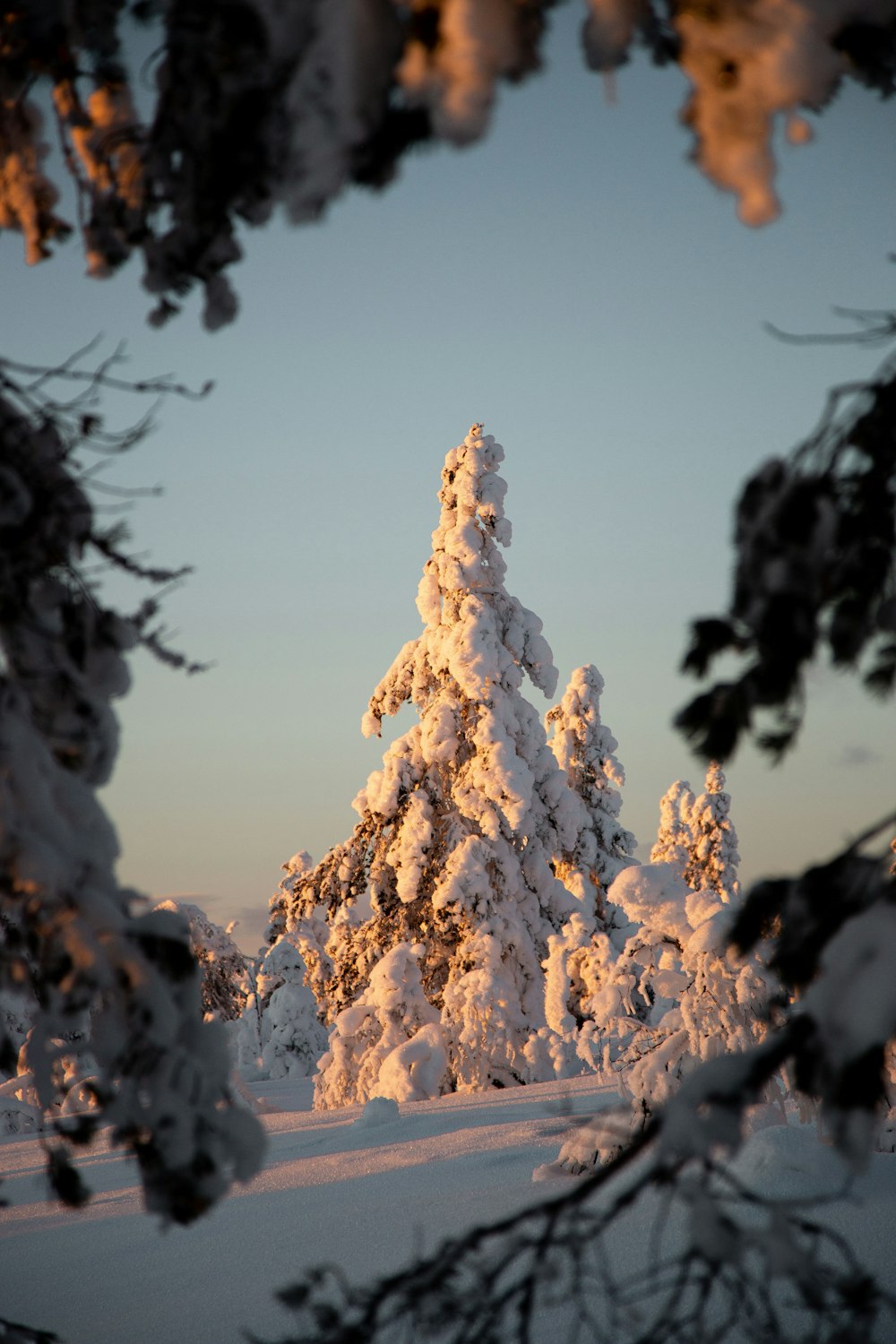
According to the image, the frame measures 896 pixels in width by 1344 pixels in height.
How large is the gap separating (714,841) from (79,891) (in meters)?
34.9

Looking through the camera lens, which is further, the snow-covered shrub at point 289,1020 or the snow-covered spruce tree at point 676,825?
the snow-covered spruce tree at point 676,825

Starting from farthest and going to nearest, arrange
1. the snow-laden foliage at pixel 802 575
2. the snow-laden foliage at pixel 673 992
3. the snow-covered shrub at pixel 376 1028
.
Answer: the snow-covered shrub at pixel 376 1028 → the snow-laden foliage at pixel 673 992 → the snow-laden foliage at pixel 802 575

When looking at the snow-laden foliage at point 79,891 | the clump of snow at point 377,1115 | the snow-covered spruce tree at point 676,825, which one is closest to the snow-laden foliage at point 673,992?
the clump of snow at point 377,1115

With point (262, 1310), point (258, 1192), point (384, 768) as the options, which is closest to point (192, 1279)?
point (262, 1310)

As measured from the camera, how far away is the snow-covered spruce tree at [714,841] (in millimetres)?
35000

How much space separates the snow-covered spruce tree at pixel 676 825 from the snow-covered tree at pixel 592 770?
11394mm

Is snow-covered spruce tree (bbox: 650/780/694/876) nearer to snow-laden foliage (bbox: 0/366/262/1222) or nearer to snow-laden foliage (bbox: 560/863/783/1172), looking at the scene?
snow-laden foliage (bbox: 560/863/783/1172)

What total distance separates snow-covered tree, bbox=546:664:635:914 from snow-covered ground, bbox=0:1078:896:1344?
47.8 ft

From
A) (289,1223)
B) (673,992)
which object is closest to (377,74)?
(289,1223)

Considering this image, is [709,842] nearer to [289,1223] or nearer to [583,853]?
[583,853]

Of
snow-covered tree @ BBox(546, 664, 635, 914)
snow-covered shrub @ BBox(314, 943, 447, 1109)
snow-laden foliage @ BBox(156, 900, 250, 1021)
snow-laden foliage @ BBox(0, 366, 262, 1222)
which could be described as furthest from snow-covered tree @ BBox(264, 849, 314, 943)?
snow-laden foliage @ BBox(0, 366, 262, 1222)

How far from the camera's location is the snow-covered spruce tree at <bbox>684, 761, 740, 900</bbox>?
35.0m

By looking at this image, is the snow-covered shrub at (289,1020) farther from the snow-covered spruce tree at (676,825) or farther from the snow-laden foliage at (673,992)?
the snow-laden foliage at (673,992)

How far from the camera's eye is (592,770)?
2619cm
